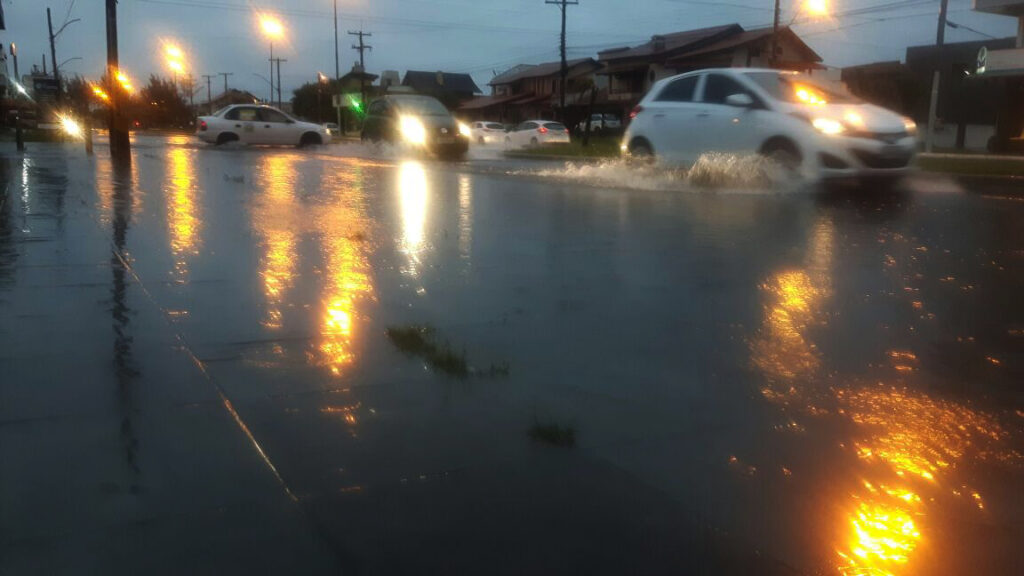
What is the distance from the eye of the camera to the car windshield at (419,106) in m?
25.3

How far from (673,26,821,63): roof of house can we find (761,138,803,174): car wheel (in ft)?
130

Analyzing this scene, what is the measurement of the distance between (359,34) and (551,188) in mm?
65337

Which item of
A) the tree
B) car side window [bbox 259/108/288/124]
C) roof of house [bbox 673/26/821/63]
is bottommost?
car side window [bbox 259/108/288/124]

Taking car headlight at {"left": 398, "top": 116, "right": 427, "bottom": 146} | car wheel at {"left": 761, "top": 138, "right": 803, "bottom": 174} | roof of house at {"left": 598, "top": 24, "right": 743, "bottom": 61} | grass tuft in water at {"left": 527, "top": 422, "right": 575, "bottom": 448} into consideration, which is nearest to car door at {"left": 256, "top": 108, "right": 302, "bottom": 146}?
car headlight at {"left": 398, "top": 116, "right": 427, "bottom": 146}

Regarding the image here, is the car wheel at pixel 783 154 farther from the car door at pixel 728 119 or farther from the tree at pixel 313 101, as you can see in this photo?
the tree at pixel 313 101

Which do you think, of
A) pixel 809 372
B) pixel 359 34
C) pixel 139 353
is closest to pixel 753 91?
pixel 809 372

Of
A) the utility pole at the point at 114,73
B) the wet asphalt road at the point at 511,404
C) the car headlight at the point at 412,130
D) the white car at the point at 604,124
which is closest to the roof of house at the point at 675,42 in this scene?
the white car at the point at 604,124

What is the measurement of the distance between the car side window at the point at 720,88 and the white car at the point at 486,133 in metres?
27.5

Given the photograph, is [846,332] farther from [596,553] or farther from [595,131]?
[595,131]

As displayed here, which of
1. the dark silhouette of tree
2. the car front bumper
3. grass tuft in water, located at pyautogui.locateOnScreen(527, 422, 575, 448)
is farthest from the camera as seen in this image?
the dark silhouette of tree

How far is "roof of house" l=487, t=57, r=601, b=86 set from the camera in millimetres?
75344

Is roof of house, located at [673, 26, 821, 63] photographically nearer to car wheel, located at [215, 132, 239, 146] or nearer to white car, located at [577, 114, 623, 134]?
white car, located at [577, 114, 623, 134]

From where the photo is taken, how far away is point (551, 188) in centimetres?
1329

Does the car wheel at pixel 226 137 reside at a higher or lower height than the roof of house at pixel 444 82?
lower
